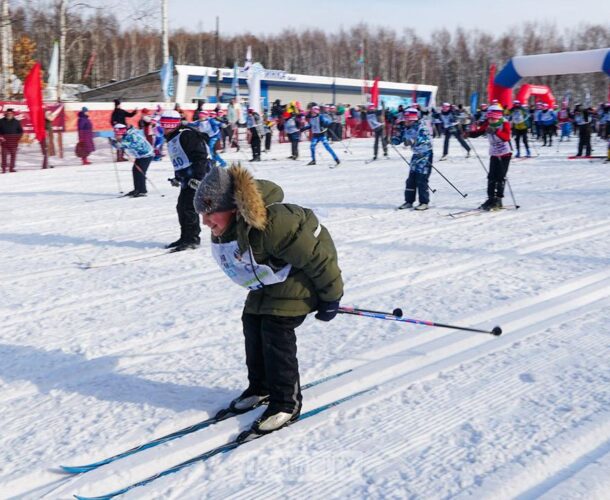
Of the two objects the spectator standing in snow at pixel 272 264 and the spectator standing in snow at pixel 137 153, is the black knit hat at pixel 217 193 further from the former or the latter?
the spectator standing in snow at pixel 137 153

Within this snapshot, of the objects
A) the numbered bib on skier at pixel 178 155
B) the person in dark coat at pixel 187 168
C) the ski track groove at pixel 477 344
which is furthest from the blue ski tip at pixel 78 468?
the numbered bib on skier at pixel 178 155

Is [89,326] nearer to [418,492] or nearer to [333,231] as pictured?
[418,492]

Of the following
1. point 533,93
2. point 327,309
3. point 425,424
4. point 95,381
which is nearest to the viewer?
point 327,309

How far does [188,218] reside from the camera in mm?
6828

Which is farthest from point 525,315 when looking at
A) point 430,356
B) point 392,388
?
point 392,388

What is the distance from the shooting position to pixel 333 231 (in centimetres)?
761

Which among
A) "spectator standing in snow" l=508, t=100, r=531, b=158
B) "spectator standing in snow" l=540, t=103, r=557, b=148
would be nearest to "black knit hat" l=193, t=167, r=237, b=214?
"spectator standing in snow" l=508, t=100, r=531, b=158

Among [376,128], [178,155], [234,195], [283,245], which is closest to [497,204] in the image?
[178,155]

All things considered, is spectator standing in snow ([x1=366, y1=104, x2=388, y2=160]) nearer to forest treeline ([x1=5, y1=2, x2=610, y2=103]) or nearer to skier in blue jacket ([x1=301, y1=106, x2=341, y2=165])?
skier in blue jacket ([x1=301, y1=106, x2=341, y2=165])

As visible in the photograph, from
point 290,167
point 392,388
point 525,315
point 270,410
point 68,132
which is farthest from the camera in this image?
point 68,132

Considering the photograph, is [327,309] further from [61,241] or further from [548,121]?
[548,121]

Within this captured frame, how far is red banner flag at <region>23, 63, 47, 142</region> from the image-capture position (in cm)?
1520

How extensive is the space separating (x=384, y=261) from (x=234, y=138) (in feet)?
51.5

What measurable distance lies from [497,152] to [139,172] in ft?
19.3
